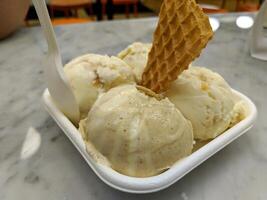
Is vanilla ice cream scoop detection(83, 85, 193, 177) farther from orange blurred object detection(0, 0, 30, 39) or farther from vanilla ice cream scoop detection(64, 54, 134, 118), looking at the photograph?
orange blurred object detection(0, 0, 30, 39)

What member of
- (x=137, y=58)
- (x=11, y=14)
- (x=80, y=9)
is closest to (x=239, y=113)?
(x=137, y=58)

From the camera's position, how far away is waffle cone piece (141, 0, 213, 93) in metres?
0.56

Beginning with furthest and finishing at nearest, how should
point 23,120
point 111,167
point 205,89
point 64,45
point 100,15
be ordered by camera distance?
point 100,15 < point 64,45 < point 23,120 < point 205,89 < point 111,167

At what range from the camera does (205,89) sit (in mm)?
625

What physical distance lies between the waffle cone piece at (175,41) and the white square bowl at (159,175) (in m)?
0.14

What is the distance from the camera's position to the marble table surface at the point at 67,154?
1.84 ft

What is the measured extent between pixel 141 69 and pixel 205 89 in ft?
0.46

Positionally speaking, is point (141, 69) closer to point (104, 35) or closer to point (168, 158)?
point (168, 158)

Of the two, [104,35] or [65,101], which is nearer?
[65,101]

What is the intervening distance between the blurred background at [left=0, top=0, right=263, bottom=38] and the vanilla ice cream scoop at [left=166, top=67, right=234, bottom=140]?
788mm

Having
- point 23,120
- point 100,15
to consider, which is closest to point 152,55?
point 23,120

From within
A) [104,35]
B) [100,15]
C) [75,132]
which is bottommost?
[100,15]

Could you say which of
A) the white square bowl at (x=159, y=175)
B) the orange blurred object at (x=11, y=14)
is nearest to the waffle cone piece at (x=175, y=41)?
the white square bowl at (x=159, y=175)

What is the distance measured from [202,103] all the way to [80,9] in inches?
109
